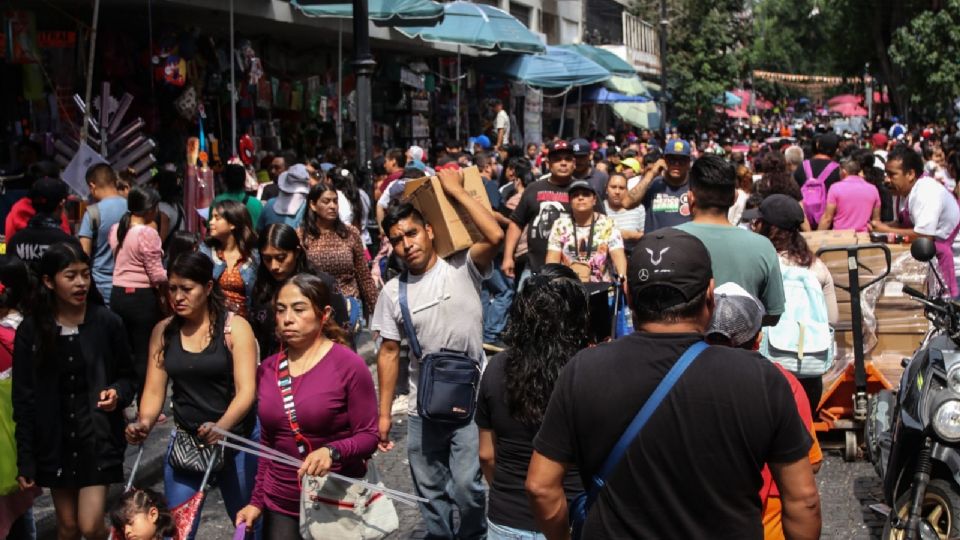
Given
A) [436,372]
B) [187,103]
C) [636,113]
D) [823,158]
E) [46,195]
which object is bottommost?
[436,372]

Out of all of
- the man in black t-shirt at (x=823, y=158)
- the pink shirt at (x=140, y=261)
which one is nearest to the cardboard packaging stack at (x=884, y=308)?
the man in black t-shirt at (x=823, y=158)

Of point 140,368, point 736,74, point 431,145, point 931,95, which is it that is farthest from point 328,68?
point 736,74

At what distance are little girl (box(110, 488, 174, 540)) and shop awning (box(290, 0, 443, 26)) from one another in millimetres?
9708

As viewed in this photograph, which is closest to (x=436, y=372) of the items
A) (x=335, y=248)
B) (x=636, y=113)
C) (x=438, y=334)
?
(x=438, y=334)

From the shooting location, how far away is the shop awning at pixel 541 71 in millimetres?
23641

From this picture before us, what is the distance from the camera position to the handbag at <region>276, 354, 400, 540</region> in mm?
4836

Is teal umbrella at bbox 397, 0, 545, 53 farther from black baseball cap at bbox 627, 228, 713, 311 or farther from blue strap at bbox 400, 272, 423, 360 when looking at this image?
black baseball cap at bbox 627, 228, 713, 311

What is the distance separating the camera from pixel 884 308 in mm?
8938

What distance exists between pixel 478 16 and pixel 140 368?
35.9ft

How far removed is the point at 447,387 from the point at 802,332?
2.29m

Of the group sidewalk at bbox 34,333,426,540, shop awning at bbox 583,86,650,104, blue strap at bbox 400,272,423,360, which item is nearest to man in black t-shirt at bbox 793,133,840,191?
sidewalk at bbox 34,333,426,540

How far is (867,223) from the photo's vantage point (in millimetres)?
10883

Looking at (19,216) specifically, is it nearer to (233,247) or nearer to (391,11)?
(233,247)

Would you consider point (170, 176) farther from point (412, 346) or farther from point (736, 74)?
point (736, 74)
